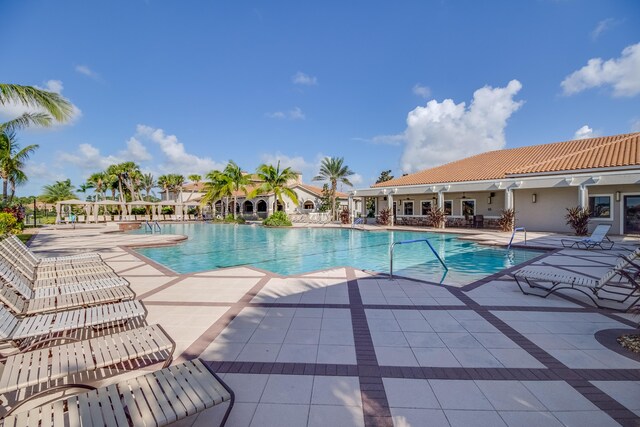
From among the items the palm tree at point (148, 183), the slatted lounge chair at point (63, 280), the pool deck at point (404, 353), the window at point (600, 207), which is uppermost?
the palm tree at point (148, 183)

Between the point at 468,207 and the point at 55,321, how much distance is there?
24670 mm

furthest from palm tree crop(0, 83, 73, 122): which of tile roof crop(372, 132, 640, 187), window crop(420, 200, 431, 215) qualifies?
window crop(420, 200, 431, 215)

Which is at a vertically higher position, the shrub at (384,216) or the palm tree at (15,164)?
the palm tree at (15,164)

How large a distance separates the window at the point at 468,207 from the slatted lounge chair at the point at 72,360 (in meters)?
23.9

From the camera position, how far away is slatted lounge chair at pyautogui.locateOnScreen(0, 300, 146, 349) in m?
3.11

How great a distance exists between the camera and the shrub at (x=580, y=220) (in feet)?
53.0

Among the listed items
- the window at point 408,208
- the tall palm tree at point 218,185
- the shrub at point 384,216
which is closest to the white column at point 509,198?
the window at point 408,208

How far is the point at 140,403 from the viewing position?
2.09 metres

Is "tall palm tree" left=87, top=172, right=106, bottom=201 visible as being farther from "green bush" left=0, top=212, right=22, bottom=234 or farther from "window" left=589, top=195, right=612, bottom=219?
"window" left=589, top=195, right=612, bottom=219

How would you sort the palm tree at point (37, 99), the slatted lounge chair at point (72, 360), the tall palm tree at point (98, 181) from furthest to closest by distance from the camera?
the tall palm tree at point (98, 181)
the palm tree at point (37, 99)
the slatted lounge chair at point (72, 360)

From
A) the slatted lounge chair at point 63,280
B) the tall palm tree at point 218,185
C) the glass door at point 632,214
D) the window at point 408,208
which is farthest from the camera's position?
the tall palm tree at point 218,185

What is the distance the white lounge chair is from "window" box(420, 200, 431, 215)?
24966mm

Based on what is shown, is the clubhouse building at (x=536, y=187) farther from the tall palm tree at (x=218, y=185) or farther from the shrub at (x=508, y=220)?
the tall palm tree at (x=218, y=185)

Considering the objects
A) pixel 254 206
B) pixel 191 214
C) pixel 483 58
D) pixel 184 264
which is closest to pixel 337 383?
pixel 184 264
